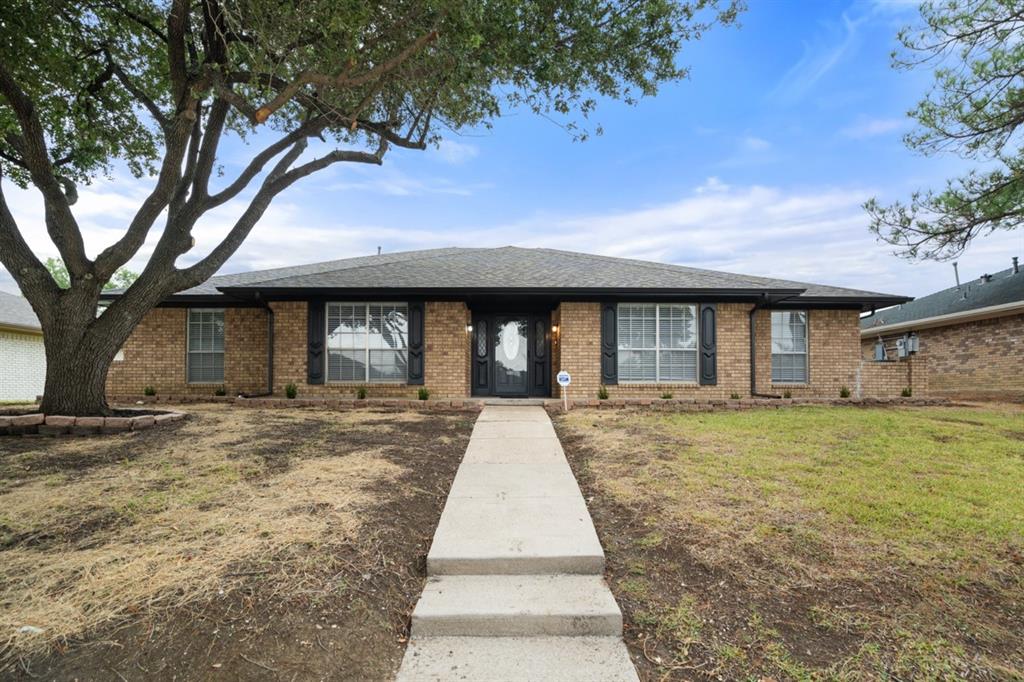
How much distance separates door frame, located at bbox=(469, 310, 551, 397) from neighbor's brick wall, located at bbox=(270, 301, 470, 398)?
2.98 ft

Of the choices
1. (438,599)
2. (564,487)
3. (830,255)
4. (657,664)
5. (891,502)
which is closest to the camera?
(657,664)

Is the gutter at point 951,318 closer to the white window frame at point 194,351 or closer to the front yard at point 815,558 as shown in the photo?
the front yard at point 815,558

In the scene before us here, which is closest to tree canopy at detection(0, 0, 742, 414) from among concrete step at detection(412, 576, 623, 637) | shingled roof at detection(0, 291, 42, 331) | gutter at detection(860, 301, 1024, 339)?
concrete step at detection(412, 576, 623, 637)

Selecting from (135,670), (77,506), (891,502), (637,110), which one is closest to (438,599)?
(135,670)

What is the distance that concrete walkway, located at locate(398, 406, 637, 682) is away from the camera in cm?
227

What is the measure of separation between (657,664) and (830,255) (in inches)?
896

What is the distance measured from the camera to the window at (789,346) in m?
11.2

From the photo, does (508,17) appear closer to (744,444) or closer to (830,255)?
(744,444)

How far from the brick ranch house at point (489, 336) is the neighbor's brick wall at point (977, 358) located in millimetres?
2468

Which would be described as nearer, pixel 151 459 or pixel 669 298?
pixel 151 459

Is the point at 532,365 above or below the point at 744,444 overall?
above

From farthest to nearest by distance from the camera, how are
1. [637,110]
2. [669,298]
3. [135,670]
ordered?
[669,298], [637,110], [135,670]

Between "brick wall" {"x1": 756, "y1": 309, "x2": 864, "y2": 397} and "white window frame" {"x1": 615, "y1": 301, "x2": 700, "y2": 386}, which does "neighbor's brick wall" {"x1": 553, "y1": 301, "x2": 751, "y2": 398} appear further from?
"brick wall" {"x1": 756, "y1": 309, "x2": 864, "y2": 397}

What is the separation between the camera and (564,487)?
177 inches
